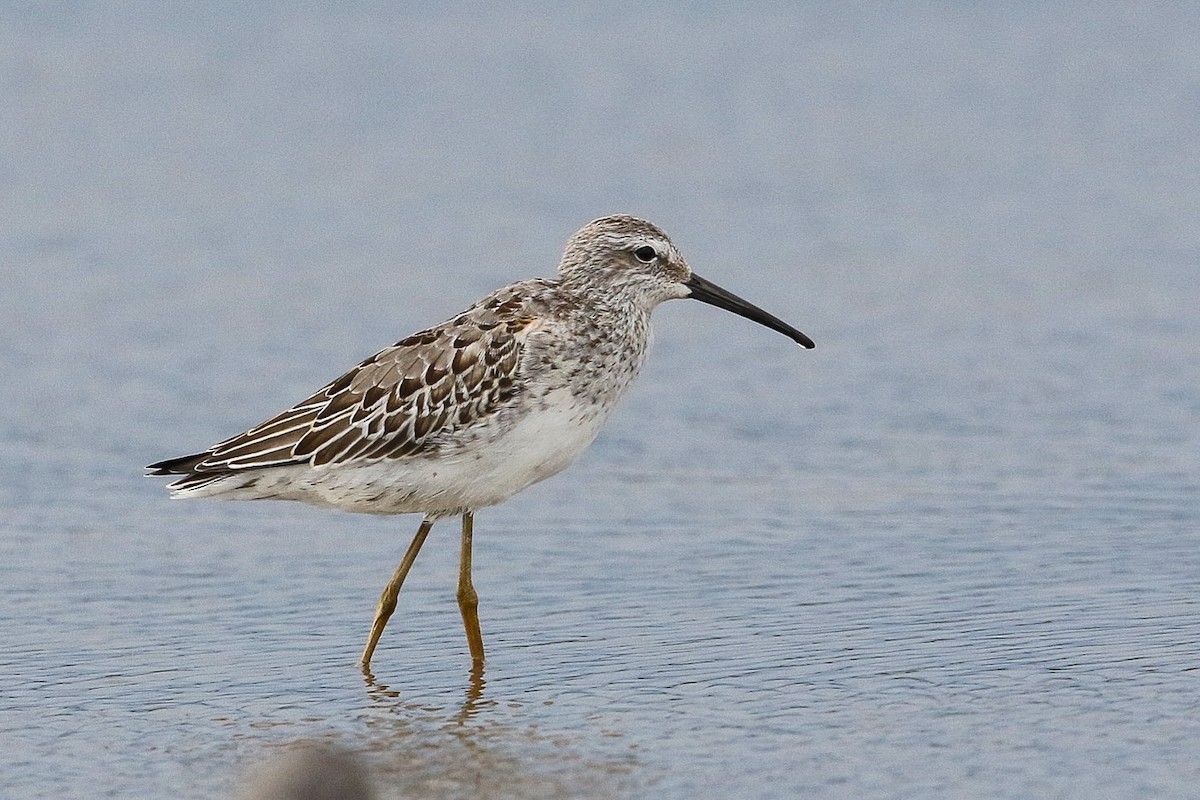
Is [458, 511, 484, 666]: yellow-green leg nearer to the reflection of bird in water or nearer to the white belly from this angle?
the white belly

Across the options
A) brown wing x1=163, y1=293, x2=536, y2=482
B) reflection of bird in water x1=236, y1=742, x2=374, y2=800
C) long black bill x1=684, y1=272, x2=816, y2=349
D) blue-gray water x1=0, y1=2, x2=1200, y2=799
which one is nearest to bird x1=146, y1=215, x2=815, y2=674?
brown wing x1=163, y1=293, x2=536, y2=482

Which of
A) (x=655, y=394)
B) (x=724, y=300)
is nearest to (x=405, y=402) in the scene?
(x=724, y=300)

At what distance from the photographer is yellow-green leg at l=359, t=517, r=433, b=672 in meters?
8.55

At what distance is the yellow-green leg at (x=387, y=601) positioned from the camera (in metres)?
8.55

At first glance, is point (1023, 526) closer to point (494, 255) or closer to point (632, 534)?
Result: point (632, 534)

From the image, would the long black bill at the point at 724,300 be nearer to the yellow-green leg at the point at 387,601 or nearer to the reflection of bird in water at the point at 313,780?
the yellow-green leg at the point at 387,601

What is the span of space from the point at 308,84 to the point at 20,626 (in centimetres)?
1250

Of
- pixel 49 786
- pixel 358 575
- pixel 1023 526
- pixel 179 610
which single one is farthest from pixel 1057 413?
pixel 49 786

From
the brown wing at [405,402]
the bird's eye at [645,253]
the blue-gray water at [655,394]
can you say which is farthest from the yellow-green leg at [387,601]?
the bird's eye at [645,253]

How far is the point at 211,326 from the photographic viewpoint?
1427cm

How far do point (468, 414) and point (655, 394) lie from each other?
4.58m

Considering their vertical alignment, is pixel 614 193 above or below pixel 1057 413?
above

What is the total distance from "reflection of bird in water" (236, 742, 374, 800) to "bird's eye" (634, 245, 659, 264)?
4.51 metres

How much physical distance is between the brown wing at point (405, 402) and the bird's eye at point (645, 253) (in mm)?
593
